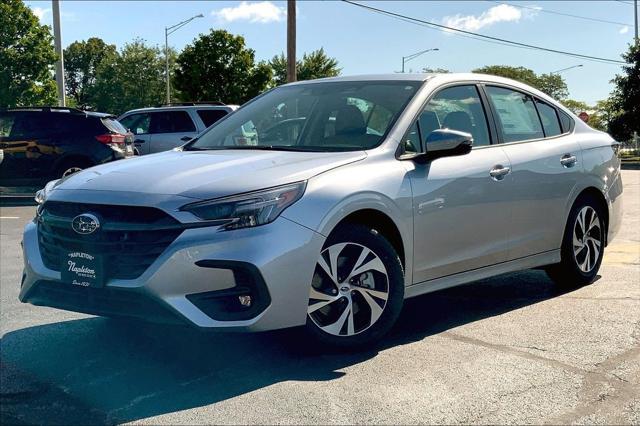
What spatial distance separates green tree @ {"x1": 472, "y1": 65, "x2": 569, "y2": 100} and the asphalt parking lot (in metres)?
80.4

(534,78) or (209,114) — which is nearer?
(209,114)

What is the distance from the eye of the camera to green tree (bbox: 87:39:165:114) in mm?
72000

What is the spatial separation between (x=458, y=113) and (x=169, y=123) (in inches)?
480

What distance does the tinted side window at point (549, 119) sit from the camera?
19.5 feet

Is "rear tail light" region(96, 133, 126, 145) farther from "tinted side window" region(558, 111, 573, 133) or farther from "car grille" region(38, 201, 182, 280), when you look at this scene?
"car grille" region(38, 201, 182, 280)

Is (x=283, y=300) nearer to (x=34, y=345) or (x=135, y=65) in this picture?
(x=34, y=345)

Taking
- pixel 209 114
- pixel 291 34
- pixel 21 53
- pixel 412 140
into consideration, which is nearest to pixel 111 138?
pixel 209 114

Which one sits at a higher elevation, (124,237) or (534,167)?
(534,167)

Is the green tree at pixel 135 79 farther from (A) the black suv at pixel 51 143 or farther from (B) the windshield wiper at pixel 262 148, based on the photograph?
(B) the windshield wiper at pixel 262 148

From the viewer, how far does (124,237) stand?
3.79 m

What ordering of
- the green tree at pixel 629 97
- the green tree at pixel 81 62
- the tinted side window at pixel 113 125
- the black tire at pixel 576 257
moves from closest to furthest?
1. the black tire at pixel 576 257
2. the tinted side window at pixel 113 125
3. the green tree at pixel 629 97
4. the green tree at pixel 81 62

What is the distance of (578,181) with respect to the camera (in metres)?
5.86

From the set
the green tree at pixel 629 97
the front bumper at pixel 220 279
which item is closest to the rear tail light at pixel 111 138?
the front bumper at pixel 220 279

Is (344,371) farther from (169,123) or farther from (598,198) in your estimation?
(169,123)
